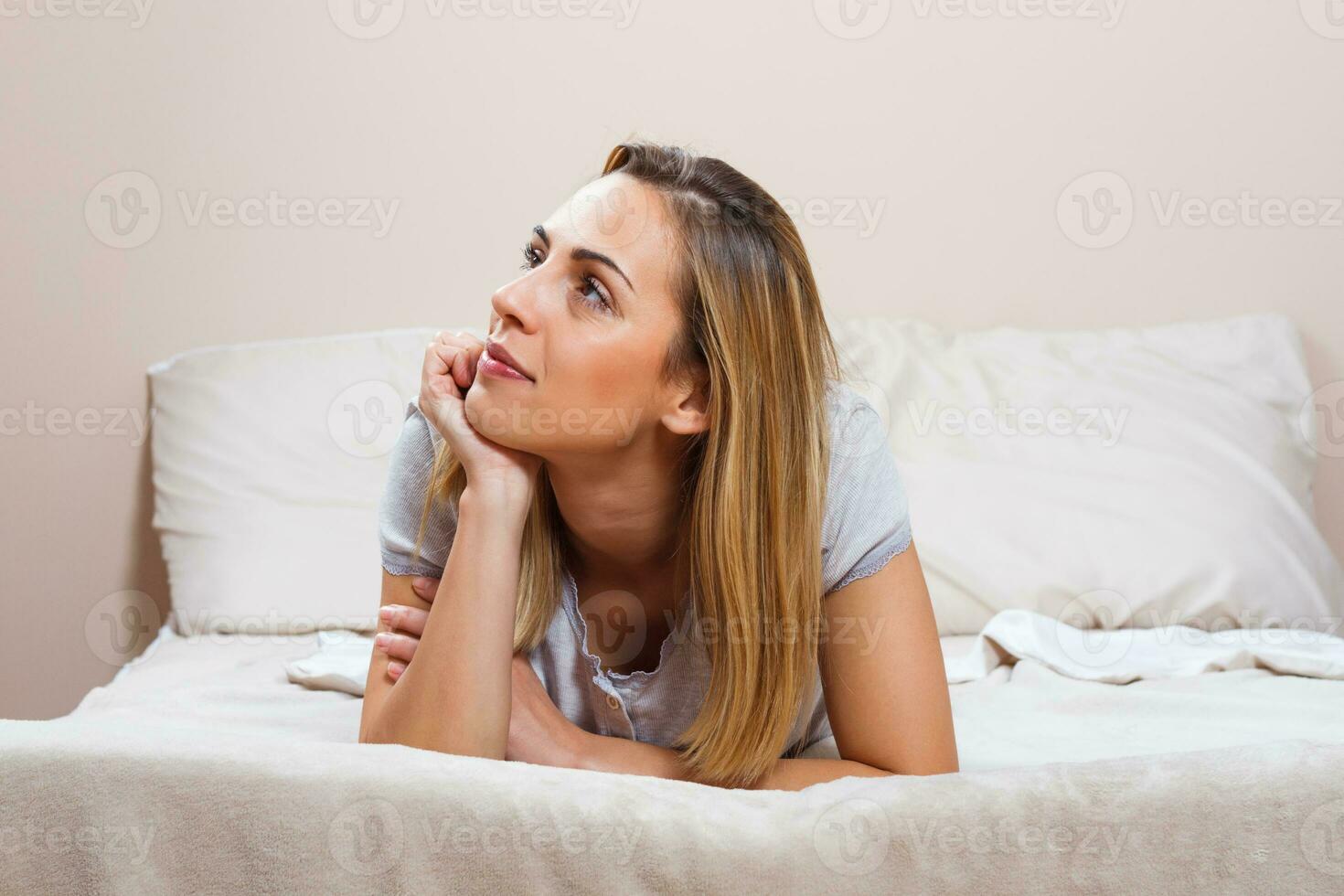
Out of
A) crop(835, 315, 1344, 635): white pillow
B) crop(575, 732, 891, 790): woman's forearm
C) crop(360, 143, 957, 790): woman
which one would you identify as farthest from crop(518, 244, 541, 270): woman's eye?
crop(835, 315, 1344, 635): white pillow

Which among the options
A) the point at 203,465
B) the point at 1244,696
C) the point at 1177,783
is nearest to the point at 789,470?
the point at 1177,783

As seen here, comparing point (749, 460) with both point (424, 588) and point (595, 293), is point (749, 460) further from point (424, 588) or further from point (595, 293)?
point (424, 588)

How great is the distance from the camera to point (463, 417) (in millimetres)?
1163

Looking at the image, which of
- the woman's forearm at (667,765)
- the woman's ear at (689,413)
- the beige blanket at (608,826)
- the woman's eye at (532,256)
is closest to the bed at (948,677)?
the beige blanket at (608,826)

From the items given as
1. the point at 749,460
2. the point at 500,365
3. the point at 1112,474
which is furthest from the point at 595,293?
the point at 1112,474

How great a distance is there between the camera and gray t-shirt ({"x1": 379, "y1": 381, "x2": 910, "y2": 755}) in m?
1.17

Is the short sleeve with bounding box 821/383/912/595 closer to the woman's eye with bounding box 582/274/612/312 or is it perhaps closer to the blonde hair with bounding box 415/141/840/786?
the blonde hair with bounding box 415/141/840/786

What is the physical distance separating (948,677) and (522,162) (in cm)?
119

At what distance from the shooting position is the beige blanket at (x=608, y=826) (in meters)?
0.72

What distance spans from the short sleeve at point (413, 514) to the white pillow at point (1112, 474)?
0.83 m

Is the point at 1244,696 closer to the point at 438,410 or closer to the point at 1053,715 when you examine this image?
the point at 1053,715

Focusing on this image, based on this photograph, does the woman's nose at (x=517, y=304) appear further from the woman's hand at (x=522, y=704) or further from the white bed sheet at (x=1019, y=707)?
the white bed sheet at (x=1019, y=707)

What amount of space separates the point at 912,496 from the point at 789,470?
28.4 inches

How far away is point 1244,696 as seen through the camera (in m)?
1.44
